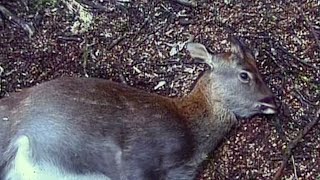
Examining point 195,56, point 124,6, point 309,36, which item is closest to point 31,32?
point 124,6

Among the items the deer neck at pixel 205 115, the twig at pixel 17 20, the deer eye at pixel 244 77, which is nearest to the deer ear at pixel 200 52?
the deer neck at pixel 205 115

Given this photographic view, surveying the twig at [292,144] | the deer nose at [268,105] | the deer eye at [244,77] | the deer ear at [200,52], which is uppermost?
the deer ear at [200,52]

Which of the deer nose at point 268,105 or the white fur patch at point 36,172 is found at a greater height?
the deer nose at point 268,105

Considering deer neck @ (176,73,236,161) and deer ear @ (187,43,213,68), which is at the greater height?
deer ear @ (187,43,213,68)

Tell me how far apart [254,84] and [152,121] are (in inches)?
32.3

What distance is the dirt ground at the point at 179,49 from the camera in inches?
288

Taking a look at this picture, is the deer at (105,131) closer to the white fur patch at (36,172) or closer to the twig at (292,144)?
the white fur patch at (36,172)

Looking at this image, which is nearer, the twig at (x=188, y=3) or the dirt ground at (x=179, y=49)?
the dirt ground at (x=179, y=49)

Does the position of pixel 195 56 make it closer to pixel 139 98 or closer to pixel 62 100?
pixel 139 98

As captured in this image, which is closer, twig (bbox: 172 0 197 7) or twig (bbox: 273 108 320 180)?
twig (bbox: 273 108 320 180)

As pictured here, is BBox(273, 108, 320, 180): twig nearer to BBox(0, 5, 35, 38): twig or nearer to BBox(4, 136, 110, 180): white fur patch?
Answer: BBox(4, 136, 110, 180): white fur patch

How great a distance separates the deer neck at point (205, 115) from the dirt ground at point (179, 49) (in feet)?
0.81

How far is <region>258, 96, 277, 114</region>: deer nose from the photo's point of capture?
6.97 meters

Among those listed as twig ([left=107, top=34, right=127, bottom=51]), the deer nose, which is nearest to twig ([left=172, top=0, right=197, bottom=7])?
twig ([left=107, top=34, right=127, bottom=51])
